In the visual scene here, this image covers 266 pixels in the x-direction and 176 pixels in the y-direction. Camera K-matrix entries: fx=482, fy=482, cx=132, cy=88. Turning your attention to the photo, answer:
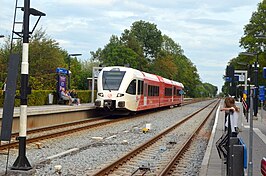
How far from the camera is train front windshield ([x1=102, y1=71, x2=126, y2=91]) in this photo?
30.0 meters

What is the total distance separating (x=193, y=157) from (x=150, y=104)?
23.4 meters

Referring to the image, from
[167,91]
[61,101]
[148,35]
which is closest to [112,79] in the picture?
[61,101]

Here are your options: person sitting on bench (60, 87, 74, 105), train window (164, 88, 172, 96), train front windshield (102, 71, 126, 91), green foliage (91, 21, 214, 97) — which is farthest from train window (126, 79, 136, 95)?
green foliage (91, 21, 214, 97)

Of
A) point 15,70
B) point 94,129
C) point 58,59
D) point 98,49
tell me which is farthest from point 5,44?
point 98,49

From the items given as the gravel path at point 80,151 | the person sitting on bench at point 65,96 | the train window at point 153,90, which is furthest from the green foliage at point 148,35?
the gravel path at point 80,151

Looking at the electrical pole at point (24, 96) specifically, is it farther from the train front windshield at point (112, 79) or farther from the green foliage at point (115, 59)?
the green foliage at point (115, 59)

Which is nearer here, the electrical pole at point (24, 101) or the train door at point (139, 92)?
the electrical pole at point (24, 101)

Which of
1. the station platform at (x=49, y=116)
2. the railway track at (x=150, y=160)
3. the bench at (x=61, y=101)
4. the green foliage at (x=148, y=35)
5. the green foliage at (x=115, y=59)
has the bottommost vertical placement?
the railway track at (x=150, y=160)

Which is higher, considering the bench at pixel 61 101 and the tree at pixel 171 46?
the tree at pixel 171 46

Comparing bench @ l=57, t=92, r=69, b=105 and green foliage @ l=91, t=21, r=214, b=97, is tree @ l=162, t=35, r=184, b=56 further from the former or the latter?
bench @ l=57, t=92, r=69, b=105

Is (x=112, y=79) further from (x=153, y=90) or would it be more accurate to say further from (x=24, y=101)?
(x=24, y=101)

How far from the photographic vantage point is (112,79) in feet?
99.3

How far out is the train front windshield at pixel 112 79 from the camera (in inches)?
1181

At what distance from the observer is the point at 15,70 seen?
1003 centimetres
